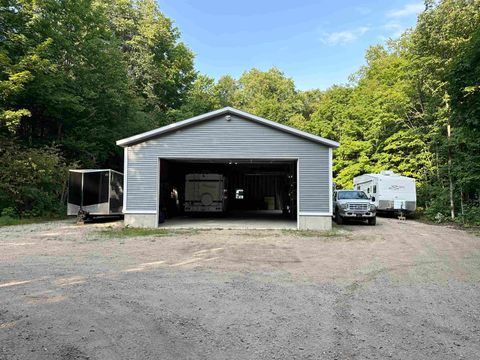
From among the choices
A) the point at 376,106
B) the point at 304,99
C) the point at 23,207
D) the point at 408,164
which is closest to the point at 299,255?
the point at 23,207

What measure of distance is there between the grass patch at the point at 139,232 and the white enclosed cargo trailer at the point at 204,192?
19.7 ft

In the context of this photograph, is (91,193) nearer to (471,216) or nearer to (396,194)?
(396,194)

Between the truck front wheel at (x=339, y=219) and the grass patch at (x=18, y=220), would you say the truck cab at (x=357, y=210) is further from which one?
the grass patch at (x=18, y=220)

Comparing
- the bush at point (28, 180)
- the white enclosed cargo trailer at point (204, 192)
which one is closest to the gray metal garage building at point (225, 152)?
the white enclosed cargo trailer at point (204, 192)

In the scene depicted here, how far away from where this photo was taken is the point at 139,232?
13000mm

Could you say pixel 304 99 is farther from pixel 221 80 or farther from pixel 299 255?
pixel 299 255

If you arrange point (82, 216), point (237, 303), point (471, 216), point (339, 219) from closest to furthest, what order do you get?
1. point (237, 303)
2. point (82, 216)
3. point (471, 216)
4. point (339, 219)

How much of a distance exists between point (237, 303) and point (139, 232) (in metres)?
8.74

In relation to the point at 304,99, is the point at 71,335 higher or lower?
lower

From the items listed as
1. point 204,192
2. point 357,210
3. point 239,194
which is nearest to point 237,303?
point 357,210

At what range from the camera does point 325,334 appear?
3.96 m

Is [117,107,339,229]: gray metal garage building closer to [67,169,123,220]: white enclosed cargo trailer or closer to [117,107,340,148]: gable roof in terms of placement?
[117,107,340,148]: gable roof

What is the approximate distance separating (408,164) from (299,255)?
64.8ft

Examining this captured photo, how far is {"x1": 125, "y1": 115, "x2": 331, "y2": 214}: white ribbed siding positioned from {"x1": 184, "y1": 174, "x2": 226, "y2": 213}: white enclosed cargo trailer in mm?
5171
